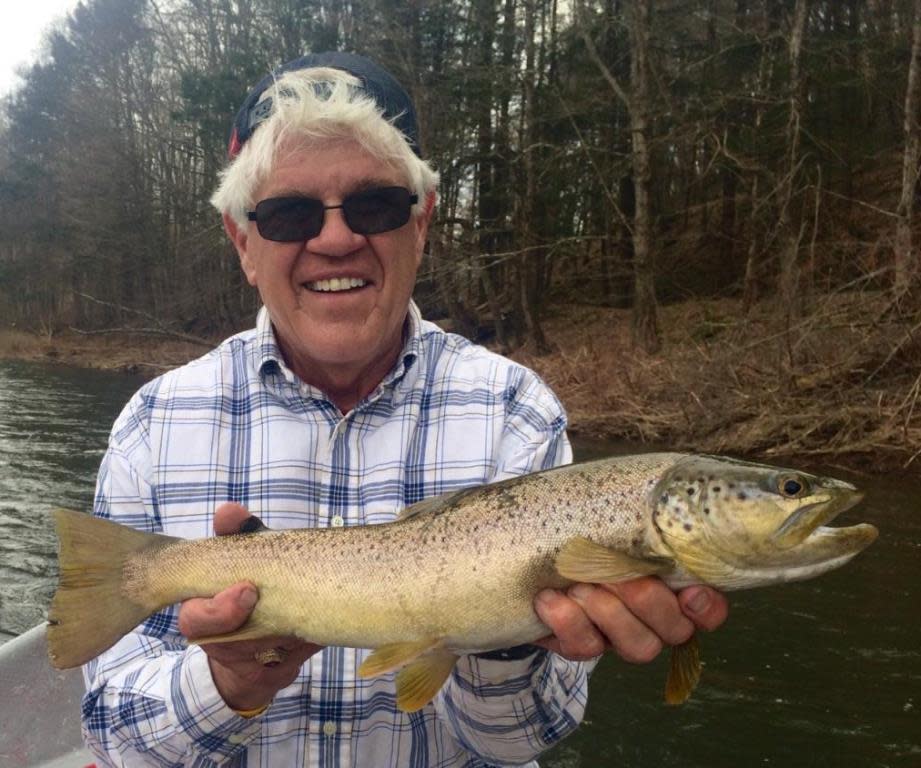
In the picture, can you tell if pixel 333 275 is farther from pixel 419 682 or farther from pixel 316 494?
pixel 419 682

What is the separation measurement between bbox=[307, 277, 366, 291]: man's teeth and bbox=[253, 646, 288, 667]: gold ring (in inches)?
39.5

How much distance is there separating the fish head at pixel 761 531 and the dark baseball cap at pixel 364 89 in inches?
55.3

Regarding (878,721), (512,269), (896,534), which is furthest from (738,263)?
(878,721)

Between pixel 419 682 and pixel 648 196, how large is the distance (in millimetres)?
16568

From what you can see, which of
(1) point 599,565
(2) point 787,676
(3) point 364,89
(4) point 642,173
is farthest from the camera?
(4) point 642,173

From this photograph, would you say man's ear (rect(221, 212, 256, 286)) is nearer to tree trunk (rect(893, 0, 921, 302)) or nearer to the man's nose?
the man's nose

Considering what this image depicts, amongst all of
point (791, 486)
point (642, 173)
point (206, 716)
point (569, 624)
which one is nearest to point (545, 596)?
point (569, 624)

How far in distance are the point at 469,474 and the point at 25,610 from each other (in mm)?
5780

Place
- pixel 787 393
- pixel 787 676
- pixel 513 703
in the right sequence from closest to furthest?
pixel 513 703, pixel 787 676, pixel 787 393

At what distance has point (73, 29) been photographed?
37812 millimetres

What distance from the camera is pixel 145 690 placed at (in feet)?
7.37

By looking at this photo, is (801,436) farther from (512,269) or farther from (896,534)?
(512,269)

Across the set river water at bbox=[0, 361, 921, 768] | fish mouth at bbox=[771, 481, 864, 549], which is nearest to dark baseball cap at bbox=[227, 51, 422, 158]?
fish mouth at bbox=[771, 481, 864, 549]

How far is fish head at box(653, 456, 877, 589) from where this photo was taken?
204 centimetres
